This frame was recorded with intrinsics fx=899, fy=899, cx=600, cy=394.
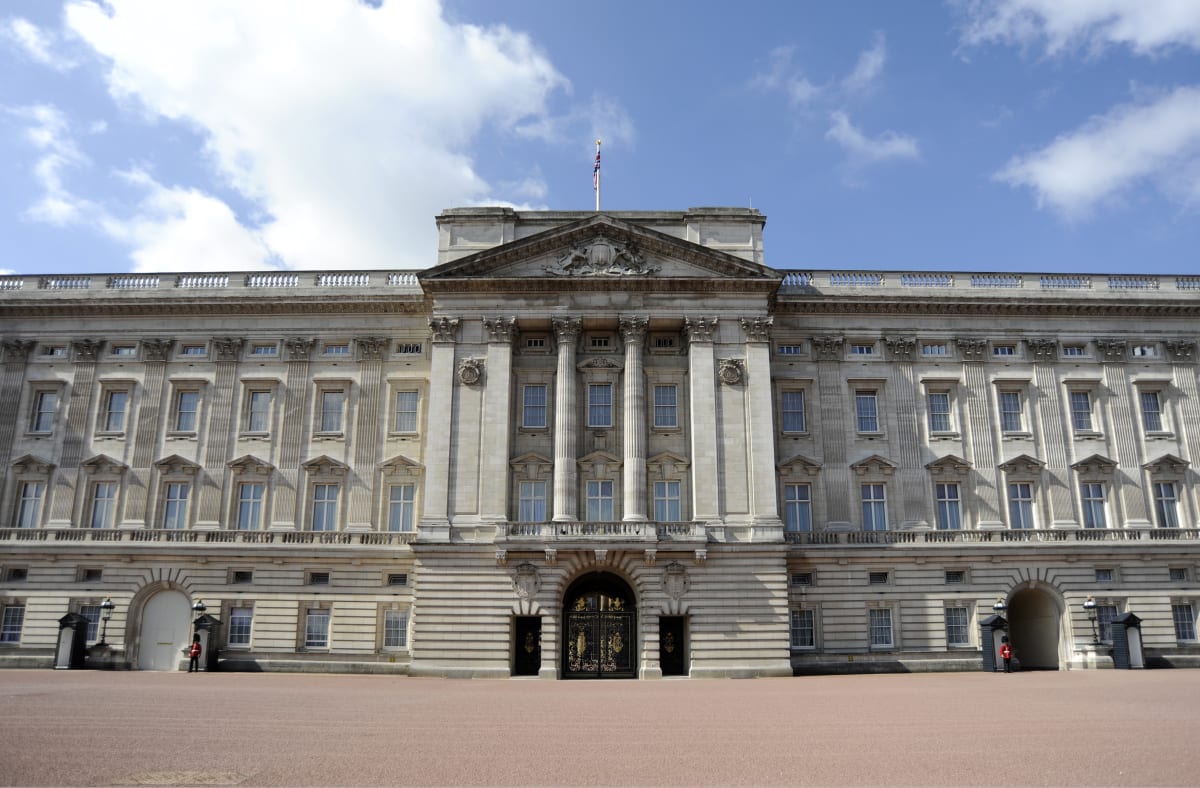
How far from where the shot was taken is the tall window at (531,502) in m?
42.2

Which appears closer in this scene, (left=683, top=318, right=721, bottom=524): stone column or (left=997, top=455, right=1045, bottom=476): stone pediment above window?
(left=683, top=318, right=721, bottom=524): stone column

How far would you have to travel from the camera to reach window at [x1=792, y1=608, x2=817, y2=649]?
4269 cm

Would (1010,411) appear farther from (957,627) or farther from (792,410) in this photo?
(957,627)

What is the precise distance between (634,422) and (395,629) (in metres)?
15.2

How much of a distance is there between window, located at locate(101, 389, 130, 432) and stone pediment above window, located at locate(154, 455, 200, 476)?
3245 mm

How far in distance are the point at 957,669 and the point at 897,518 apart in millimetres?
7444

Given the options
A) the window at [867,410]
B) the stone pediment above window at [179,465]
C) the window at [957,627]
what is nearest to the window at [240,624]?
the stone pediment above window at [179,465]

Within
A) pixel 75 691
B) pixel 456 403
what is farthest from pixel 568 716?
pixel 456 403

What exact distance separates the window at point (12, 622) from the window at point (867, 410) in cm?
4231

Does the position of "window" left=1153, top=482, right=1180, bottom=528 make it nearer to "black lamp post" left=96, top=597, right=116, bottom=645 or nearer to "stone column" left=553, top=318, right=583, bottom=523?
"stone column" left=553, top=318, right=583, bottom=523

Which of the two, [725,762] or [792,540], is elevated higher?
[792,540]

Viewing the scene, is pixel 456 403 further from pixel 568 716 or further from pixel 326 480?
pixel 568 716

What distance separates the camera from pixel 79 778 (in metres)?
12.0

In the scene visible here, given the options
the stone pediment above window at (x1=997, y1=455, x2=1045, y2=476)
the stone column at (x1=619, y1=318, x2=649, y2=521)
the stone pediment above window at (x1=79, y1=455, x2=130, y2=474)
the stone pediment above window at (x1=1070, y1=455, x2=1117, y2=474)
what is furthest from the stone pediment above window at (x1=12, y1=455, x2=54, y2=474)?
the stone pediment above window at (x1=1070, y1=455, x2=1117, y2=474)
